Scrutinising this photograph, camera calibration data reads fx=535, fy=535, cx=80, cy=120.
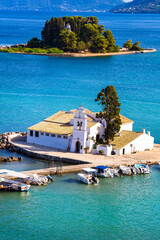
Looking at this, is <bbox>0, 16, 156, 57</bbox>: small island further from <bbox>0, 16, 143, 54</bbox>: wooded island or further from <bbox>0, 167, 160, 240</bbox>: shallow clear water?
<bbox>0, 167, 160, 240</bbox>: shallow clear water

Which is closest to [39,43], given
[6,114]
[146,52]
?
[146,52]

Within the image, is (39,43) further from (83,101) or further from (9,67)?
(83,101)

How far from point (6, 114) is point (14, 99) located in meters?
13.0

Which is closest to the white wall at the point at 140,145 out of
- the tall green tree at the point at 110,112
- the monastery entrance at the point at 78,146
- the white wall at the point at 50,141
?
the tall green tree at the point at 110,112

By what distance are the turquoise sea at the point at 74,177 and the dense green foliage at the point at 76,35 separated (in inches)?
590

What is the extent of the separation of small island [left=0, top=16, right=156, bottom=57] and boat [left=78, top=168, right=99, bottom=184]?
4431 inches

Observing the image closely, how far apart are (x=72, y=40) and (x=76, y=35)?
16.9 ft

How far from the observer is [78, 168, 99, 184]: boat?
48.3 meters

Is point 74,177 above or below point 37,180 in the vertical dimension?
above

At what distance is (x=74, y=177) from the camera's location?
49531mm

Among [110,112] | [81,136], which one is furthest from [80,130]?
[110,112]

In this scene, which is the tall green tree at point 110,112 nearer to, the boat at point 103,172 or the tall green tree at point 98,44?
the boat at point 103,172

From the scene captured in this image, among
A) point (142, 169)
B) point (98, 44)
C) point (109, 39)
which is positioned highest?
point (109, 39)

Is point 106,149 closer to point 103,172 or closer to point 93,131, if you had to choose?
point 93,131
